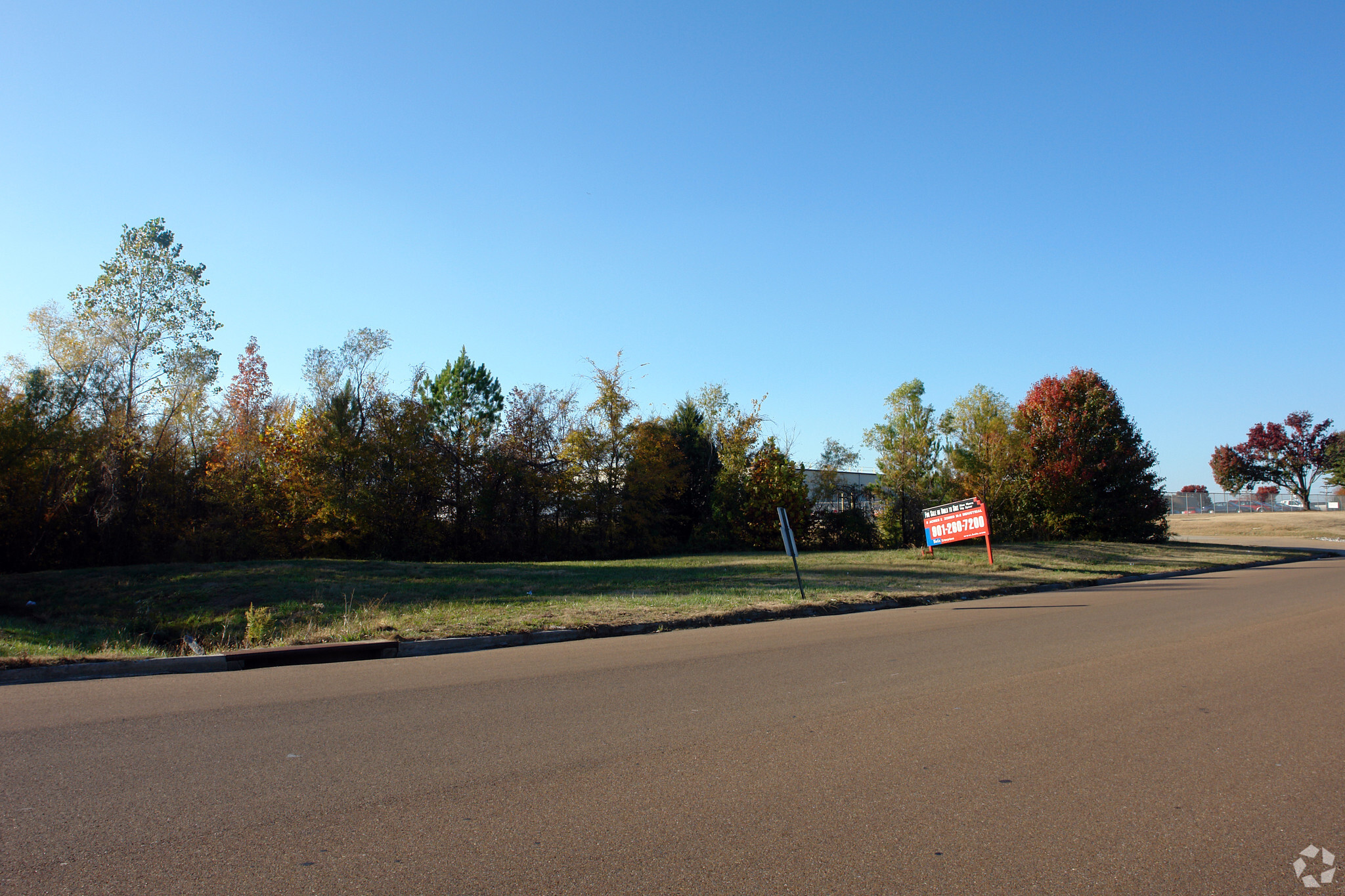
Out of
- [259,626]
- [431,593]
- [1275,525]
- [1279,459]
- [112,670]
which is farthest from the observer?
[1279,459]

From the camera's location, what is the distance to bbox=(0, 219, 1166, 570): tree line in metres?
31.2

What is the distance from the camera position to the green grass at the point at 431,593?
12188 mm

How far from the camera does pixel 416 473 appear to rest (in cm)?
3416

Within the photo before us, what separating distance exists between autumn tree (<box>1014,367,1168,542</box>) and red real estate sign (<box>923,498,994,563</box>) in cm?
1219

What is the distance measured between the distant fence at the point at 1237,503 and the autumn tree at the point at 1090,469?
189 feet

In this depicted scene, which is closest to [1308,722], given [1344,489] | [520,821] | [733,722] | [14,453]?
[733,722]

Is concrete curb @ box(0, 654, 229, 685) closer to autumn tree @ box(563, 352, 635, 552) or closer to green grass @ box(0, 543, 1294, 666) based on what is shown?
green grass @ box(0, 543, 1294, 666)

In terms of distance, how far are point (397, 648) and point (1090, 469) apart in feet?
108

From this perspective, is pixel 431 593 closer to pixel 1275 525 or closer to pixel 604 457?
pixel 604 457

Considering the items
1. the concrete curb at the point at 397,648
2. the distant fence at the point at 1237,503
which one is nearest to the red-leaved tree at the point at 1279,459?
the distant fence at the point at 1237,503

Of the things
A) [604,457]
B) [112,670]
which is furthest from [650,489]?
[112,670]

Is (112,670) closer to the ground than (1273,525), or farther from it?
closer to the ground

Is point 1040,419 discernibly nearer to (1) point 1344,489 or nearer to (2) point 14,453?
(2) point 14,453

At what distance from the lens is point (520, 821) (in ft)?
13.6
